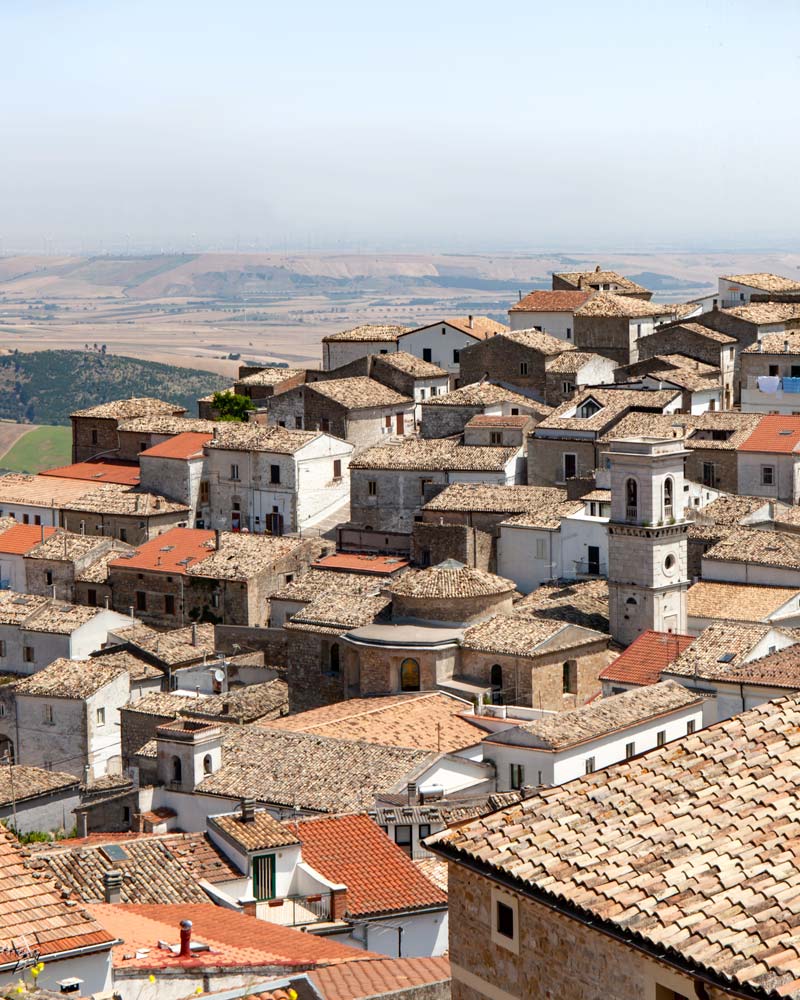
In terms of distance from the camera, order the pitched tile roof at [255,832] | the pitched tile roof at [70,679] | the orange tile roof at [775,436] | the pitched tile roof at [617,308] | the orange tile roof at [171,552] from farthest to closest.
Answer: the pitched tile roof at [617,308] < the orange tile roof at [171,552] < the orange tile roof at [775,436] < the pitched tile roof at [70,679] < the pitched tile roof at [255,832]

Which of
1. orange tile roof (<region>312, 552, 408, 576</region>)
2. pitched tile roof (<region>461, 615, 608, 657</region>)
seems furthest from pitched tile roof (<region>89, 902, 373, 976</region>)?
orange tile roof (<region>312, 552, 408, 576</region>)

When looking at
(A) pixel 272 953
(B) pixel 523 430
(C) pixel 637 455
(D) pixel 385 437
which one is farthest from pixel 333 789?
(D) pixel 385 437

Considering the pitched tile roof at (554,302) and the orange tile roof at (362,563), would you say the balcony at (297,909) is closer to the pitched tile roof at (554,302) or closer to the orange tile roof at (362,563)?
the orange tile roof at (362,563)

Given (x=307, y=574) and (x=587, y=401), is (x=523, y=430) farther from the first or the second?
(x=307, y=574)

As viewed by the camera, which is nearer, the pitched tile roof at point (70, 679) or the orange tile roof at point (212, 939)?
the orange tile roof at point (212, 939)

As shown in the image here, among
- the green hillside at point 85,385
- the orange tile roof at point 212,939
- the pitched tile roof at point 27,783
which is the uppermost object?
the orange tile roof at point 212,939

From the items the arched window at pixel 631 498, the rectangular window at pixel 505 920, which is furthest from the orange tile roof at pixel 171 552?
the rectangular window at pixel 505 920
